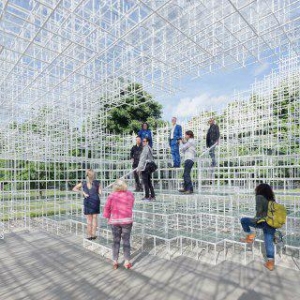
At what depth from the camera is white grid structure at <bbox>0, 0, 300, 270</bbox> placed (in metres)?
6.44

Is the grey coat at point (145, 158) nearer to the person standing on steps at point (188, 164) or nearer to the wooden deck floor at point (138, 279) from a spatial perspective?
the person standing on steps at point (188, 164)

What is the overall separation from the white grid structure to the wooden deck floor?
1.91 ft

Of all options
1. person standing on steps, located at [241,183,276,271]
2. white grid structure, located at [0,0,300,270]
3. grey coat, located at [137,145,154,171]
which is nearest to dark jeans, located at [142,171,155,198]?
grey coat, located at [137,145,154,171]

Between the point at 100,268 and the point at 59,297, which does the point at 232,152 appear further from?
the point at 59,297

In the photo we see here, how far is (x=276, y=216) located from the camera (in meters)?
5.04

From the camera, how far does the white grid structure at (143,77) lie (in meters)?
6.44

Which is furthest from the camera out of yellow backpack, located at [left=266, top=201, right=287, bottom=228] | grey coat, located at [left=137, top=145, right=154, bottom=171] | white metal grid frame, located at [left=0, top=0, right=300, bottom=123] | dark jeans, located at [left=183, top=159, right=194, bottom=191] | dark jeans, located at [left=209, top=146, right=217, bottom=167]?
dark jeans, located at [left=209, top=146, right=217, bottom=167]

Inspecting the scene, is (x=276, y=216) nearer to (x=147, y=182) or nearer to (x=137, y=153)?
(x=147, y=182)

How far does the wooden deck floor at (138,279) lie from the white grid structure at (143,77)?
58cm

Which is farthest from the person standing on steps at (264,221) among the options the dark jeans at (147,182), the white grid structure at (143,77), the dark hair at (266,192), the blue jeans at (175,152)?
the blue jeans at (175,152)

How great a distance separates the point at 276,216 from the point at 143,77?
6216 millimetres

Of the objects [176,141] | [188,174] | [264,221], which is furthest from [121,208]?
[176,141]

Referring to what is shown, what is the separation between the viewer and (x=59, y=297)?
13.8ft

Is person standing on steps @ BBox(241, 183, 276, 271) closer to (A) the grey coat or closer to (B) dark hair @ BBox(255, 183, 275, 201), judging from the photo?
(B) dark hair @ BBox(255, 183, 275, 201)
